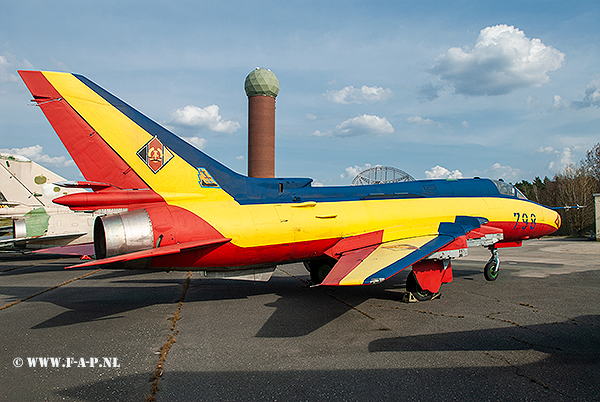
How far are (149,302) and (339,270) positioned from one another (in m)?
5.24

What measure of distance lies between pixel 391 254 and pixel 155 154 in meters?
5.82

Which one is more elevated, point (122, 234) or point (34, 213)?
point (34, 213)

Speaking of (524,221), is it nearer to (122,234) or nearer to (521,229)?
(521,229)

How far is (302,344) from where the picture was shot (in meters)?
5.98

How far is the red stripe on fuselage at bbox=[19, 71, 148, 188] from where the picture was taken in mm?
7301

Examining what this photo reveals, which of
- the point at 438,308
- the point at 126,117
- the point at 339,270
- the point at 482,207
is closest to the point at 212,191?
the point at 126,117

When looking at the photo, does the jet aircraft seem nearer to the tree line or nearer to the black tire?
the black tire

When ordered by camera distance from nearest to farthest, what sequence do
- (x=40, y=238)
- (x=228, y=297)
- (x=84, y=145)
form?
1. (x=84, y=145)
2. (x=228, y=297)
3. (x=40, y=238)

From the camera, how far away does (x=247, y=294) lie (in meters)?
9.88

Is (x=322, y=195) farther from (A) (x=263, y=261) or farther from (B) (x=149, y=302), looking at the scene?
(B) (x=149, y=302)

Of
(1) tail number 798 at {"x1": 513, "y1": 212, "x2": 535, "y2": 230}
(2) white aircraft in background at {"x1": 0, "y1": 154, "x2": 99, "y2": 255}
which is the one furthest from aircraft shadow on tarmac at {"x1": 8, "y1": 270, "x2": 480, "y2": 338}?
(2) white aircraft in background at {"x1": 0, "y1": 154, "x2": 99, "y2": 255}

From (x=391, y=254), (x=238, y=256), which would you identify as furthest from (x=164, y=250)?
(x=391, y=254)

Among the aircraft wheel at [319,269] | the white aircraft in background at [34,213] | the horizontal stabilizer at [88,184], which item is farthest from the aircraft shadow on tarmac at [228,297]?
the white aircraft in background at [34,213]

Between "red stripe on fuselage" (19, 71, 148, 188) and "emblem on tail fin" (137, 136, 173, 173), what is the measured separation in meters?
0.41
